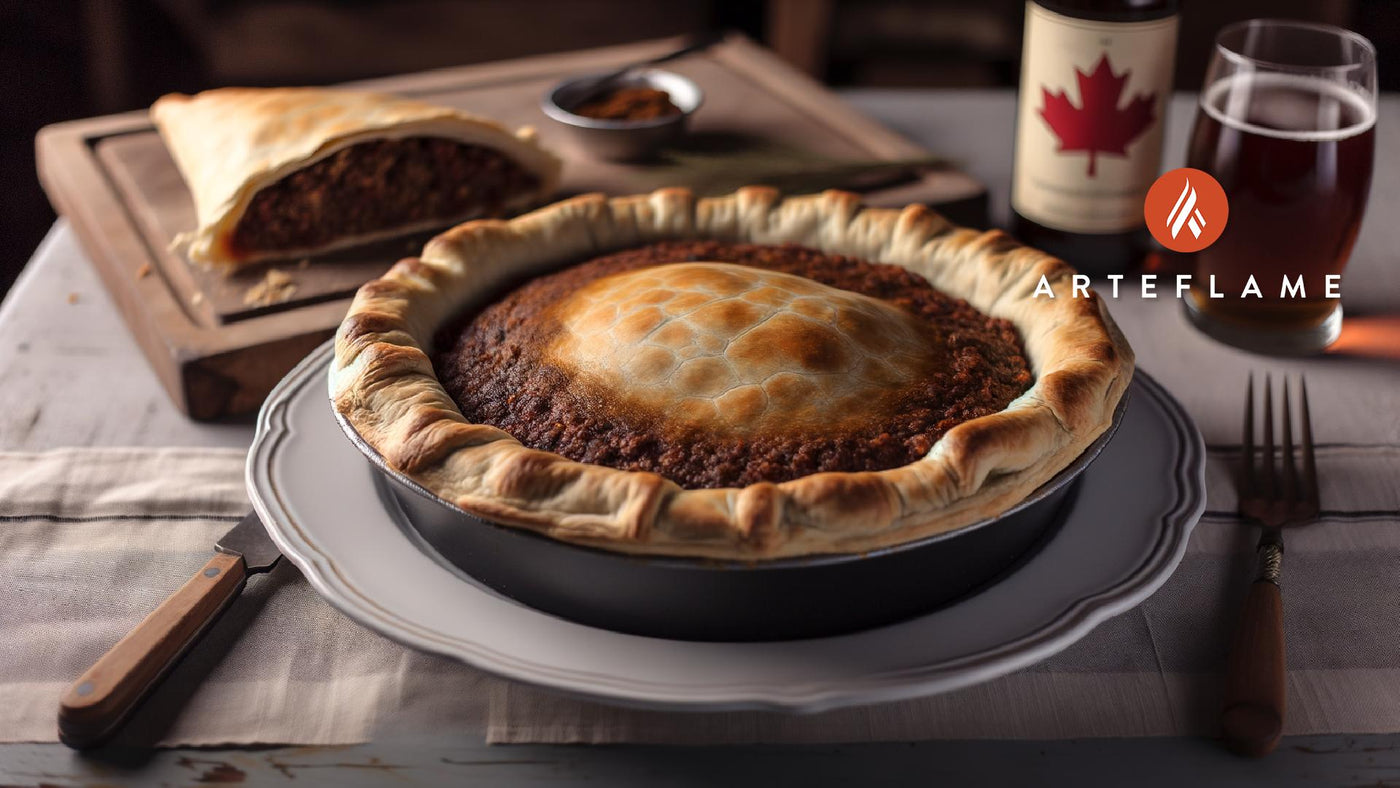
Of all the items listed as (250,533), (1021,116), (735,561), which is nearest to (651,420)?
(735,561)

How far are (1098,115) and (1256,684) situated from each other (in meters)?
1.34

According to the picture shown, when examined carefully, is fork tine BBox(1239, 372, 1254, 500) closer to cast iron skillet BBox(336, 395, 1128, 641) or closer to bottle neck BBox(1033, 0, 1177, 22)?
cast iron skillet BBox(336, 395, 1128, 641)

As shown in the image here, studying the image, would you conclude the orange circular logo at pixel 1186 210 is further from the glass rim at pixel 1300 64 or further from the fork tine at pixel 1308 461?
the fork tine at pixel 1308 461

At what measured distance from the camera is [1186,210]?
2.38 meters

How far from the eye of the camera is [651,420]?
156cm

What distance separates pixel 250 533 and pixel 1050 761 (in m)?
1.11

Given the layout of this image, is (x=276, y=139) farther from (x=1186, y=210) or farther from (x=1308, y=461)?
(x=1308, y=461)

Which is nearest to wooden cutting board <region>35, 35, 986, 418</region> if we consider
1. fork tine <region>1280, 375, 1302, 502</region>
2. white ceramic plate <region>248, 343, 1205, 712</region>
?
white ceramic plate <region>248, 343, 1205, 712</region>

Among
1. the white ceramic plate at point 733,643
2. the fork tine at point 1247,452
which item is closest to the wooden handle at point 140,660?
the white ceramic plate at point 733,643

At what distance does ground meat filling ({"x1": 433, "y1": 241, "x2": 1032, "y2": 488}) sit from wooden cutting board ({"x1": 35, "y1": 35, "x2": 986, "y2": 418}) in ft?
1.75

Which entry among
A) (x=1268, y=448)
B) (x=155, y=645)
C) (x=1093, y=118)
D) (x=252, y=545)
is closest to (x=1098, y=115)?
(x=1093, y=118)

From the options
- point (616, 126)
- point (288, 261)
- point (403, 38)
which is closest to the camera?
point (288, 261)

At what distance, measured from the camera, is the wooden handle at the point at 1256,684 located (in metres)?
1.35

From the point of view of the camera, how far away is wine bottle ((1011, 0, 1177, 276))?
232cm
